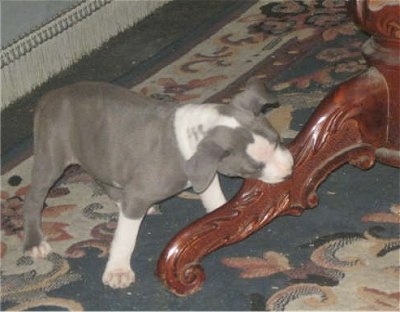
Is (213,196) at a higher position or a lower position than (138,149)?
lower

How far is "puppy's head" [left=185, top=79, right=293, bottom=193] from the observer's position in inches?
54.8

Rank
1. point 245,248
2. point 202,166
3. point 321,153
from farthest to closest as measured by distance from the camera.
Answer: point 245,248, point 321,153, point 202,166

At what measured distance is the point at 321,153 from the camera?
1.49 metres

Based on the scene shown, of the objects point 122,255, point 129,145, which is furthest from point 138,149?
point 122,255

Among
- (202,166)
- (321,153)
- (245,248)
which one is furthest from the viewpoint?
(245,248)

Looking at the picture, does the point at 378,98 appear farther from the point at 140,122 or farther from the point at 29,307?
the point at 29,307

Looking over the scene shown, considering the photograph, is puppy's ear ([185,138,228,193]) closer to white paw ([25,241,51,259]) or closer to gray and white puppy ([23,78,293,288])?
gray and white puppy ([23,78,293,288])

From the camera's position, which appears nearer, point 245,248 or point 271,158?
point 271,158

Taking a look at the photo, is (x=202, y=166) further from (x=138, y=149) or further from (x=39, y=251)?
(x=39, y=251)

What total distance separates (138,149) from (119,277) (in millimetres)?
209

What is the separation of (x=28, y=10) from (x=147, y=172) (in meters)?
0.96

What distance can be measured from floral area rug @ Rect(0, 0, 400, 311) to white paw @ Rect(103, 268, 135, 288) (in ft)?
0.04

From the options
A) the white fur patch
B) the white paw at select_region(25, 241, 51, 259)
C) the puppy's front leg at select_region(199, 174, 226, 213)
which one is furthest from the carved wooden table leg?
the white paw at select_region(25, 241, 51, 259)

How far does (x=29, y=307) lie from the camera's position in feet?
4.96
